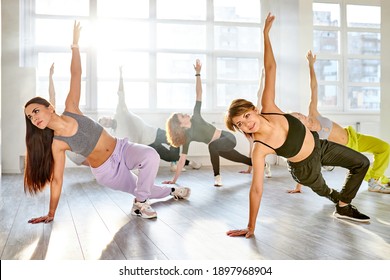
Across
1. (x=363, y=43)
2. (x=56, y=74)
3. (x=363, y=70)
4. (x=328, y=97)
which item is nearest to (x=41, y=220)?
(x=56, y=74)

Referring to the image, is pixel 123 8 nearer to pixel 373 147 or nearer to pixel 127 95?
pixel 127 95

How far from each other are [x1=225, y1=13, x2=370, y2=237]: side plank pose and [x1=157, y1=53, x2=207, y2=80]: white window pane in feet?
12.7

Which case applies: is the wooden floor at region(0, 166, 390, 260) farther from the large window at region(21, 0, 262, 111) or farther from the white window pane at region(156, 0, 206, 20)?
the white window pane at region(156, 0, 206, 20)

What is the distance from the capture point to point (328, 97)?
20.4 ft

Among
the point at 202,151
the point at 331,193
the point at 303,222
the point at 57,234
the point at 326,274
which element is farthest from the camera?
the point at 202,151

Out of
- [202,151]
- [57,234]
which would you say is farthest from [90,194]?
[202,151]

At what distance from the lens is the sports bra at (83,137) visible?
2.17 meters

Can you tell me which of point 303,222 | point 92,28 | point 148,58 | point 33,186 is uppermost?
point 92,28

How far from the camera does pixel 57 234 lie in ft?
6.48

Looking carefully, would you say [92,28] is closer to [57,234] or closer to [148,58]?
[148,58]

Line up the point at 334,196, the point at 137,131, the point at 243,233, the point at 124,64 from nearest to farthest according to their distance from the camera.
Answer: the point at 243,233
the point at 334,196
the point at 137,131
the point at 124,64

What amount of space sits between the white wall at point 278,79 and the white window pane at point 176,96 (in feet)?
0.89

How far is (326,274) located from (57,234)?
1.19 m

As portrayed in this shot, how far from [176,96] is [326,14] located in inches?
94.6
